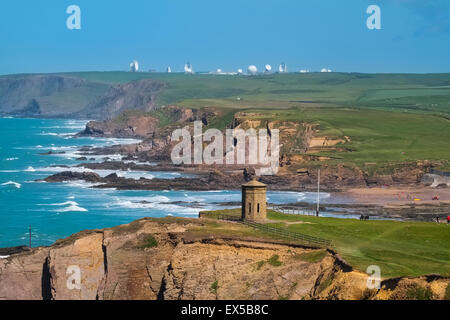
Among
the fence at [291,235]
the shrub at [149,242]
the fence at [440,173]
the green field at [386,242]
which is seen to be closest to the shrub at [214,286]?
the fence at [291,235]

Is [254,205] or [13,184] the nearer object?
[254,205]

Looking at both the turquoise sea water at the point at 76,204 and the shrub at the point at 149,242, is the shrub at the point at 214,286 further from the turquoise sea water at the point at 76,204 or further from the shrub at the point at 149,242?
the turquoise sea water at the point at 76,204

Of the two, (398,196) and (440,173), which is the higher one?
(440,173)

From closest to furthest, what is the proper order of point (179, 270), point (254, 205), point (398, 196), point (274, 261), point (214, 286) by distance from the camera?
point (214, 286), point (274, 261), point (179, 270), point (254, 205), point (398, 196)

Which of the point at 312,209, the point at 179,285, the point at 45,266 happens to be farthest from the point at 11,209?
the point at 179,285

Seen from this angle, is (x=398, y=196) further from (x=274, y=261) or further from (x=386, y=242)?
(x=274, y=261)

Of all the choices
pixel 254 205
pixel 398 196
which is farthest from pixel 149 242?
pixel 398 196

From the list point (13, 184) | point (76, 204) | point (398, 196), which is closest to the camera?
point (76, 204)
